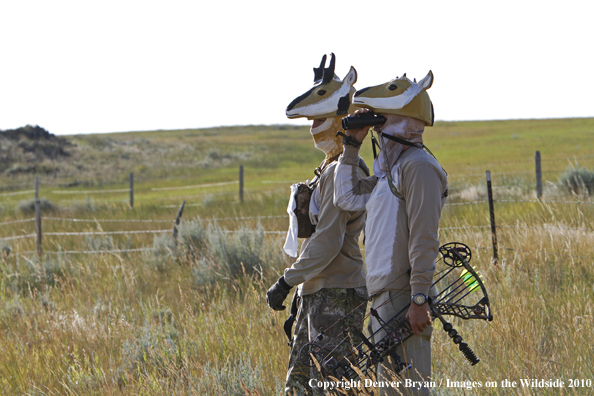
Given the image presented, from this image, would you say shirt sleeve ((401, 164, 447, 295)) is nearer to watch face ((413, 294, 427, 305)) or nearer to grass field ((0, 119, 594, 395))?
watch face ((413, 294, 427, 305))

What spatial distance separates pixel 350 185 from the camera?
2.60m

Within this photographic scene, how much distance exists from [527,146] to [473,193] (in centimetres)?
3471

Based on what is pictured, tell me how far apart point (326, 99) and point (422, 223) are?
0.95 metres

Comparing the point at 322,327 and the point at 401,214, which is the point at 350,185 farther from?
the point at 322,327

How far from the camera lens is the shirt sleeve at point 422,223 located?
233 centimetres

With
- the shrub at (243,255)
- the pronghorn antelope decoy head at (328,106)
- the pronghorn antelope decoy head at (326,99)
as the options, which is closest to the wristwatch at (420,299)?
the pronghorn antelope decoy head at (328,106)

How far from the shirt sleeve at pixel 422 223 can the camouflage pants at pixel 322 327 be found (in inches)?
22.0

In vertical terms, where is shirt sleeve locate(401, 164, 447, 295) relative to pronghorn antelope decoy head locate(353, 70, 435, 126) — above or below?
below

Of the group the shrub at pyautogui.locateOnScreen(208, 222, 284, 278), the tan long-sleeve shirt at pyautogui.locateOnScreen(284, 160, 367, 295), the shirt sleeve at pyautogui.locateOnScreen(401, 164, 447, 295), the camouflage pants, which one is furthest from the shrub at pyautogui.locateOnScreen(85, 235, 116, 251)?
the shirt sleeve at pyautogui.locateOnScreen(401, 164, 447, 295)

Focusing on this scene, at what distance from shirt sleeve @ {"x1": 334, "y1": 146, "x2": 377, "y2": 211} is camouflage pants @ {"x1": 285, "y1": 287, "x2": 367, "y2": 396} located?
1.75ft

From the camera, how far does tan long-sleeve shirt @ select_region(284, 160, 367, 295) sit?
2750 millimetres

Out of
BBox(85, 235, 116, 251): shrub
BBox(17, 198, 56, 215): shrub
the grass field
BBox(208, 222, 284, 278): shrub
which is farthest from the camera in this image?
BBox(17, 198, 56, 215): shrub

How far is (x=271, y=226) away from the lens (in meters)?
11.1

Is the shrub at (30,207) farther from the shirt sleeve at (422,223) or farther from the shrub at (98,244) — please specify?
the shirt sleeve at (422,223)
